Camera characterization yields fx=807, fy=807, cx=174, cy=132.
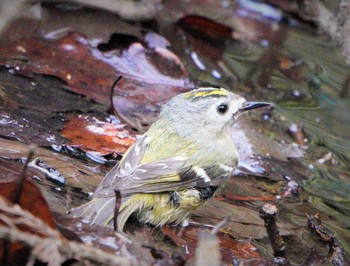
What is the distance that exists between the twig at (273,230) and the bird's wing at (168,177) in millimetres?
672

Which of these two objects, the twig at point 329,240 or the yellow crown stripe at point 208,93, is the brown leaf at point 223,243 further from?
the yellow crown stripe at point 208,93

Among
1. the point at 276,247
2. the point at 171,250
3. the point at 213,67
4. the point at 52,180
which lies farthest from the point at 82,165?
the point at 213,67

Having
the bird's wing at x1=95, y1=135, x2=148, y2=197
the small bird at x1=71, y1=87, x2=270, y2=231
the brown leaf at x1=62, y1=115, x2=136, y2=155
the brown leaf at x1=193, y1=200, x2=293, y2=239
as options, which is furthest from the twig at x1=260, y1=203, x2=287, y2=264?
the brown leaf at x1=62, y1=115, x2=136, y2=155

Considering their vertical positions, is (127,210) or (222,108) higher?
(222,108)

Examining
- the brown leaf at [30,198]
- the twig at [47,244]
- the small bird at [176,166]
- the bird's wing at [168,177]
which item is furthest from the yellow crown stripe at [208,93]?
the twig at [47,244]

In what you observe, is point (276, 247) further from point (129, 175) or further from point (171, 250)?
point (129, 175)

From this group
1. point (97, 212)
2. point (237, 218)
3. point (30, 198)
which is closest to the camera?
point (30, 198)

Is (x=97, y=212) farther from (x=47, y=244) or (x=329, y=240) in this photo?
(x=329, y=240)

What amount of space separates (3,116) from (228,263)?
1759 millimetres

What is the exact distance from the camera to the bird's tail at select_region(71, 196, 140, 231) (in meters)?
3.63

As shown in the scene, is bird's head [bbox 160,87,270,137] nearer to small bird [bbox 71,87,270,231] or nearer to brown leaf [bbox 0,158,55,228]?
small bird [bbox 71,87,270,231]

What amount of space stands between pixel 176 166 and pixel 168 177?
13 cm

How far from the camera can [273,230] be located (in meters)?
3.48

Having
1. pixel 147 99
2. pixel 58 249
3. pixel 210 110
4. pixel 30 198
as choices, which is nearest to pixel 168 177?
pixel 210 110
